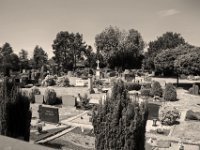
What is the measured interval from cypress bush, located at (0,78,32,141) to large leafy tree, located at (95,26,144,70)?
53730mm

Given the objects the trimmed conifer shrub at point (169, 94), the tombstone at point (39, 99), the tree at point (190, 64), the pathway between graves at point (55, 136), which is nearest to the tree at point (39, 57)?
the tree at point (190, 64)

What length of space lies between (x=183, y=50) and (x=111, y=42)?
100 ft

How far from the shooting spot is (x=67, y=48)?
84062mm

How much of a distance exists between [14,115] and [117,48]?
5533 centimetres

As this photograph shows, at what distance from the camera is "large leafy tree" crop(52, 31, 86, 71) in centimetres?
8275

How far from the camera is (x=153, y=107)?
1817 centimetres

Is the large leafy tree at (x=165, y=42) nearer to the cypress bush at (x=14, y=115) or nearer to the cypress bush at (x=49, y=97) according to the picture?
the cypress bush at (x=49, y=97)

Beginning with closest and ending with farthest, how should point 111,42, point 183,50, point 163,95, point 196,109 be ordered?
point 196,109 < point 163,95 < point 183,50 < point 111,42

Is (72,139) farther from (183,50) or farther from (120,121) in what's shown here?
(183,50)

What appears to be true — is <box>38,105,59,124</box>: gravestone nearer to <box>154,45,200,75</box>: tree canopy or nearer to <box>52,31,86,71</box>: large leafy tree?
<box>154,45,200,75</box>: tree canopy

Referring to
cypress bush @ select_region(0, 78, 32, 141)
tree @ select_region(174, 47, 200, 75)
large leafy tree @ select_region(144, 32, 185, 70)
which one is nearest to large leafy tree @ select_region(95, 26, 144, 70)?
large leafy tree @ select_region(144, 32, 185, 70)

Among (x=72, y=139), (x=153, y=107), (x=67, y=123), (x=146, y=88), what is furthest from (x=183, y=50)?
(x=72, y=139)

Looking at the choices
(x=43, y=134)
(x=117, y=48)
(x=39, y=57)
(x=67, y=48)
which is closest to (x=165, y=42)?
(x=117, y=48)

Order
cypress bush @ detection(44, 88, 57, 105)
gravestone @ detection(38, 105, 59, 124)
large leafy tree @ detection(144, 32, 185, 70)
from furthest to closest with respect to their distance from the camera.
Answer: large leafy tree @ detection(144, 32, 185, 70), cypress bush @ detection(44, 88, 57, 105), gravestone @ detection(38, 105, 59, 124)
